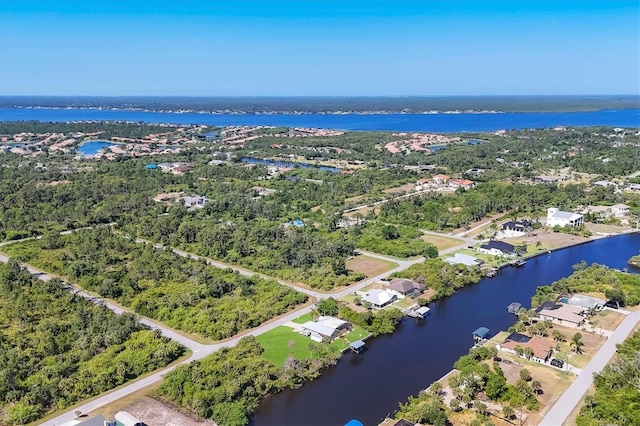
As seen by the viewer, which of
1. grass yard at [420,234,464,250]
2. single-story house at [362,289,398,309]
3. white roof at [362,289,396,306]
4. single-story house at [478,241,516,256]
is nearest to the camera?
single-story house at [362,289,398,309]

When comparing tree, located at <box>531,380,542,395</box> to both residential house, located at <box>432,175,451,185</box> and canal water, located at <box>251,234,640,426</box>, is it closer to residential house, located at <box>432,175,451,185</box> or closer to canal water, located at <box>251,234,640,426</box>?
canal water, located at <box>251,234,640,426</box>

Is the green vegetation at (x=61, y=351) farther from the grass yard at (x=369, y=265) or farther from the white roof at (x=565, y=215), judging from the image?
the white roof at (x=565, y=215)

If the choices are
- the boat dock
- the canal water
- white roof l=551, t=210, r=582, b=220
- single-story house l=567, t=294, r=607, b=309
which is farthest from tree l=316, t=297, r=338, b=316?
white roof l=551, t=210, r=582, b=220

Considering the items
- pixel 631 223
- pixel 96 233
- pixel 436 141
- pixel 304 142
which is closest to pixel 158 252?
pixel 96 233

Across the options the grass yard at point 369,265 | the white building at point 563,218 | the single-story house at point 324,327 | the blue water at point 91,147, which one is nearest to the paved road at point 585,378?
the single-story house at point 324,327

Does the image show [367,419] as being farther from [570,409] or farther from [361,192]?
[361,192]

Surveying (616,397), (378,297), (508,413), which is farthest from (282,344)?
(616,397)
